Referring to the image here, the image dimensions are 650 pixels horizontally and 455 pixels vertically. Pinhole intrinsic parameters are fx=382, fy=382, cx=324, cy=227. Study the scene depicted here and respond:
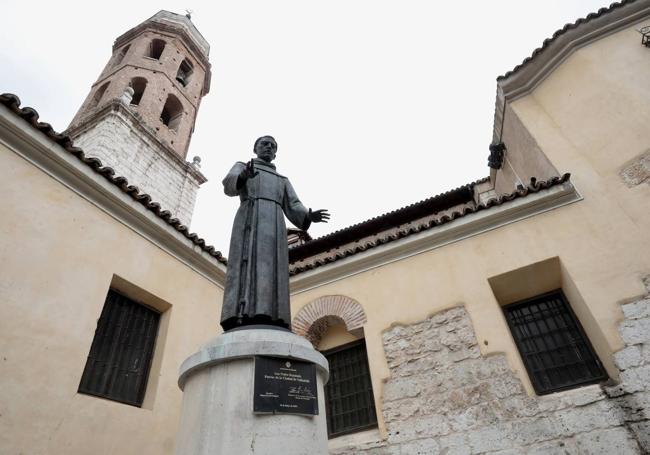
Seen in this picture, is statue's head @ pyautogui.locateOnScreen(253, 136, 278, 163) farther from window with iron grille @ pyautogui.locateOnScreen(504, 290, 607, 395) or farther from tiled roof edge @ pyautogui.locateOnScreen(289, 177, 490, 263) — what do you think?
tiled roof edge @ pyautogui.locateOnScreen(289, 177, 490, 263)

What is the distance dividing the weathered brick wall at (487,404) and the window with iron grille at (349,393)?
0.58 m

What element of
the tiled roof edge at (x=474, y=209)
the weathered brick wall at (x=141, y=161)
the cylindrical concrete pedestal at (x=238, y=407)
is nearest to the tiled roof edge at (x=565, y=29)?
the tiled roof edge at (x=474, y=209)

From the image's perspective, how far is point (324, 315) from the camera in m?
6.78

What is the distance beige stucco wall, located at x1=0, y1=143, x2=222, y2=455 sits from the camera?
3.99m

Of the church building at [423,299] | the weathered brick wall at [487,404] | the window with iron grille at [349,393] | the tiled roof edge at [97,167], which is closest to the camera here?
the weathered brick wall at [487,404]

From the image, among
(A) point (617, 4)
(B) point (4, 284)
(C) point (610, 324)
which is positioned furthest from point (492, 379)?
(A) point (617, 4)

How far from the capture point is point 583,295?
5047 mm

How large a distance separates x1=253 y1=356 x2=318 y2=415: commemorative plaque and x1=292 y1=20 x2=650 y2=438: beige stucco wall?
3.37m

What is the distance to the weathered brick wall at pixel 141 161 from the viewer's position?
474 inches

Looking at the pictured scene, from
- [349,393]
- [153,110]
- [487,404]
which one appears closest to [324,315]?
[349,393]

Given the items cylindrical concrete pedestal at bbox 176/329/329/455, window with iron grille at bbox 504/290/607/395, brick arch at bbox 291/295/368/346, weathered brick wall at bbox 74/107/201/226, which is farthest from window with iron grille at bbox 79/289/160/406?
weathered brick wall at bbox 74/107/201/226

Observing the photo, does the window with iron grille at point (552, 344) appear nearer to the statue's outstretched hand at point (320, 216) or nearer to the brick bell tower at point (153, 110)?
the statue's outstretched hand at point (320, 216)

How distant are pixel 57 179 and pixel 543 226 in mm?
7057

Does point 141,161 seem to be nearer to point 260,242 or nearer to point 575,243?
point 260,242
